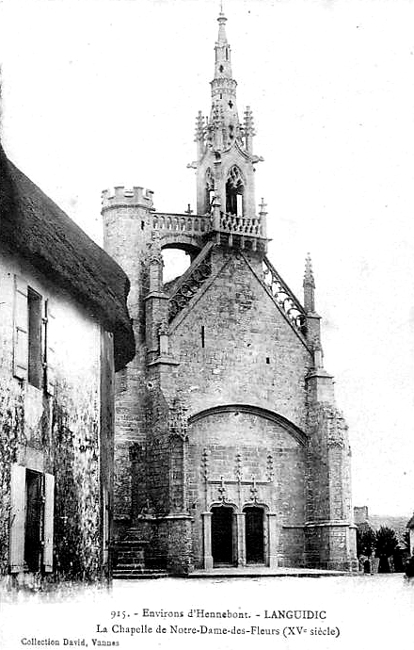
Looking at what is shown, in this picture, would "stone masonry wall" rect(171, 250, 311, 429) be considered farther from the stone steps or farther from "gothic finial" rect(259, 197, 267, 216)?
the stone steps

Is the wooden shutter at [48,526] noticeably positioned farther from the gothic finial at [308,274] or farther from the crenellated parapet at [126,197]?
the gothic finial at [308,274]

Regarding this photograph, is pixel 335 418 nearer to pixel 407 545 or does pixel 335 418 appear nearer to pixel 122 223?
pixel 407 545

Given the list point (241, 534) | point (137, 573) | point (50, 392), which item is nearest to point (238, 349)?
point (241, 534)

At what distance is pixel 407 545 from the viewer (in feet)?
105

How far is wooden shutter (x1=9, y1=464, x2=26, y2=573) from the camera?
557 inches

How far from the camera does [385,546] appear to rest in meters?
33.1

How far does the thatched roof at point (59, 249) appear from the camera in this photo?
579 inches

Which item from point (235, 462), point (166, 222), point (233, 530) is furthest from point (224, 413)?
point (166, 222)

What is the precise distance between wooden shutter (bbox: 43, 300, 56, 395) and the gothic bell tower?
21.2m

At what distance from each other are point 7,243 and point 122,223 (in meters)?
21.0

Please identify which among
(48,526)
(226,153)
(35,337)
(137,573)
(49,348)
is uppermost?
(226,153)

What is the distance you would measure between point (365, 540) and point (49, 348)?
2450cm

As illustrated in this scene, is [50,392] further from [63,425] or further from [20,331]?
[20,331]

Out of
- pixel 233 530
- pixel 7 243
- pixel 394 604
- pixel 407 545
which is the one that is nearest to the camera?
pixel 7 243
